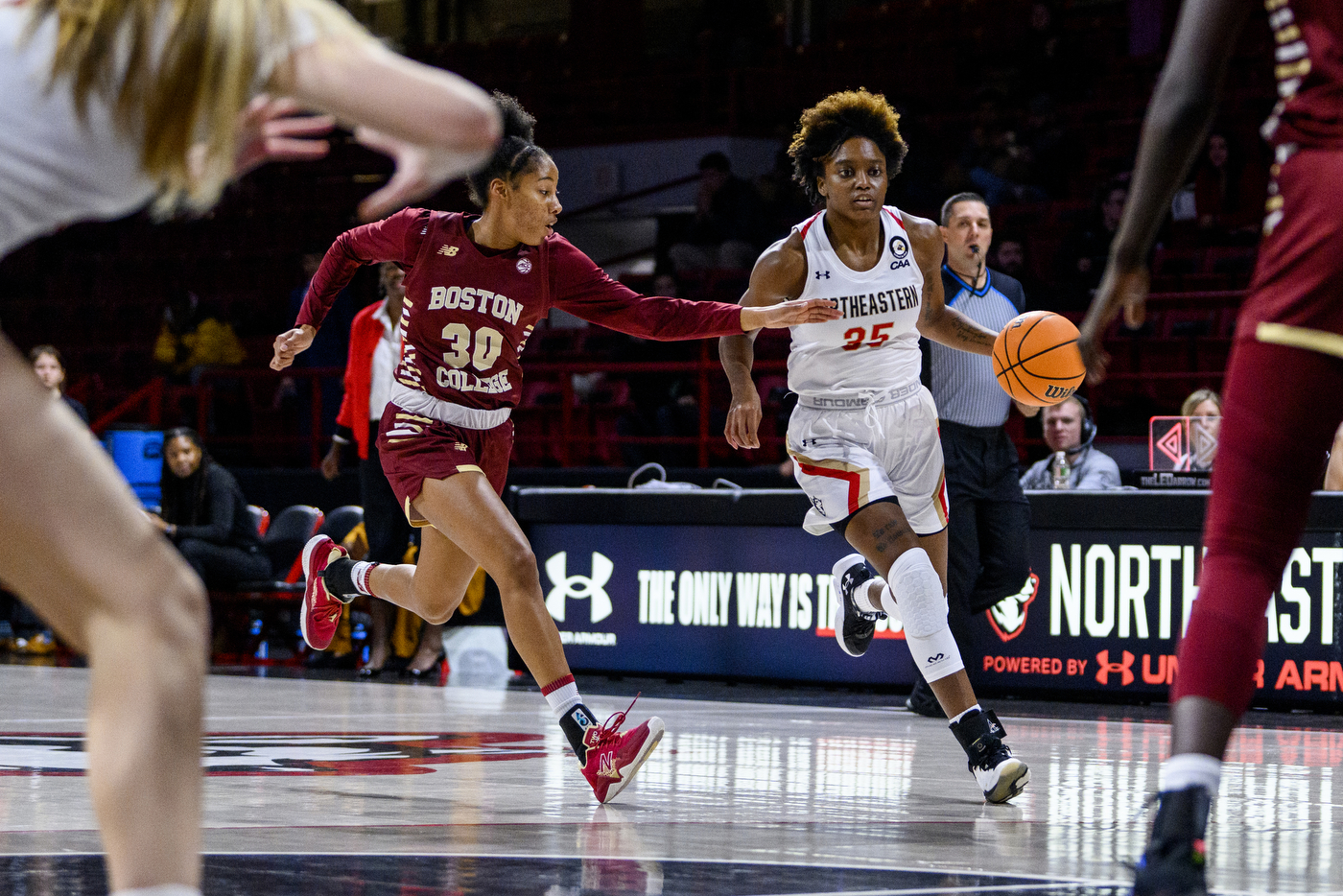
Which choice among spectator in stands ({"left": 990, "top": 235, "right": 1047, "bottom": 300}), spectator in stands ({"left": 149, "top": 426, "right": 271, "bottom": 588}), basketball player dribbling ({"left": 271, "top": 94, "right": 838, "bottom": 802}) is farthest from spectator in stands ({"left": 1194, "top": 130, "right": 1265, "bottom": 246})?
basketball player dribbling ({"left": 271, "top": 94, "right": 838, "bottom": 802})

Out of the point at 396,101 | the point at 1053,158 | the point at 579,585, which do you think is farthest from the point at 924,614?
the point at 1053,158

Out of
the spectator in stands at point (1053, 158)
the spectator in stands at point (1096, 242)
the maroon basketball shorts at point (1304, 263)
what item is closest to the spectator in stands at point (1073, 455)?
the spectator in stands at point (1096, 242)

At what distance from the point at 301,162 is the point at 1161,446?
52.4 feet

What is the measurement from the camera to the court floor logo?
5.75 metres

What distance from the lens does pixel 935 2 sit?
19.6m

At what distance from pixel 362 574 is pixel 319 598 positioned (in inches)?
14.8

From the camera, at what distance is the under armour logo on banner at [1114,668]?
8.45 metres

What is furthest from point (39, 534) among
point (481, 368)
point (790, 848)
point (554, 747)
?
point (554, 747)

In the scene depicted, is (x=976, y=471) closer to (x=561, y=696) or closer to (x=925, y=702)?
(x=925, y=702)

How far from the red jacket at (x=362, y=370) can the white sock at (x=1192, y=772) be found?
7653 mm

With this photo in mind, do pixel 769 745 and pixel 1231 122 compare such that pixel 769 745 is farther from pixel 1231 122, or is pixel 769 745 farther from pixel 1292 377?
pixel 1231 122

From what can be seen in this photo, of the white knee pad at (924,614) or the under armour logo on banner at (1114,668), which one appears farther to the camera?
the under armour logo on banner at (1114,668)

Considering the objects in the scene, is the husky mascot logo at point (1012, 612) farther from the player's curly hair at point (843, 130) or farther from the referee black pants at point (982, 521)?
the player's curly hair at point (843, 130)

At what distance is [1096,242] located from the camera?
44.2ft
